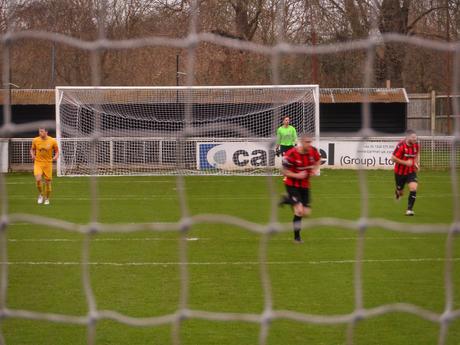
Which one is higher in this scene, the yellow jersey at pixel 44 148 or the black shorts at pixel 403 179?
the yellow jersey at pixel 44 148

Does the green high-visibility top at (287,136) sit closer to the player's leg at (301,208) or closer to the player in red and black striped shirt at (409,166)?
the player in red and black striped shirt at (409,166)

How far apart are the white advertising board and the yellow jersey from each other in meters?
6.67

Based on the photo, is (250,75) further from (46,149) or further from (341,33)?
(341,33)

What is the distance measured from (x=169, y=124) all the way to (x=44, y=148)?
8247mm

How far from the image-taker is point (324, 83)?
27578mm

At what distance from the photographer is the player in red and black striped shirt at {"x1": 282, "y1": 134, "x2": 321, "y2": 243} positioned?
8.77 meters

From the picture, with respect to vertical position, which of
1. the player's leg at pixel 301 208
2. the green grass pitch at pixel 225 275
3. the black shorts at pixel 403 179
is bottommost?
the green grass pitch at pixel 225 275

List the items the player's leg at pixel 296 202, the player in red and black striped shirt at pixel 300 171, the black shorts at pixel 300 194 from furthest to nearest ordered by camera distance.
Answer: the black shorts at pixel 300 194, the player's leg at pixel 296 202, the player in red and black striped shirt at pixel 300 171

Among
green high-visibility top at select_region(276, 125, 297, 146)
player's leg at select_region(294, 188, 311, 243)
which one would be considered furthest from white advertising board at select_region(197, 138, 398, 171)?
player's leg at select_region(294, 188, 311, 243)

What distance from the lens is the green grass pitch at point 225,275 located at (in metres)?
6.49

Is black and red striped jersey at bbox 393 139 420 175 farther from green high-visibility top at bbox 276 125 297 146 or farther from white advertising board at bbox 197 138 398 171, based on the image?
white advertising board at bbox 197 138 398 171

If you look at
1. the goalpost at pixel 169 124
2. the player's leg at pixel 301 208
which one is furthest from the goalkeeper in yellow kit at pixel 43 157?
the player's leg at pixel 301 208

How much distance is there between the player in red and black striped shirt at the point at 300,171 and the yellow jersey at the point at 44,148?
632 centimetres

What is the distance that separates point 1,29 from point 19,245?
4.07 m
